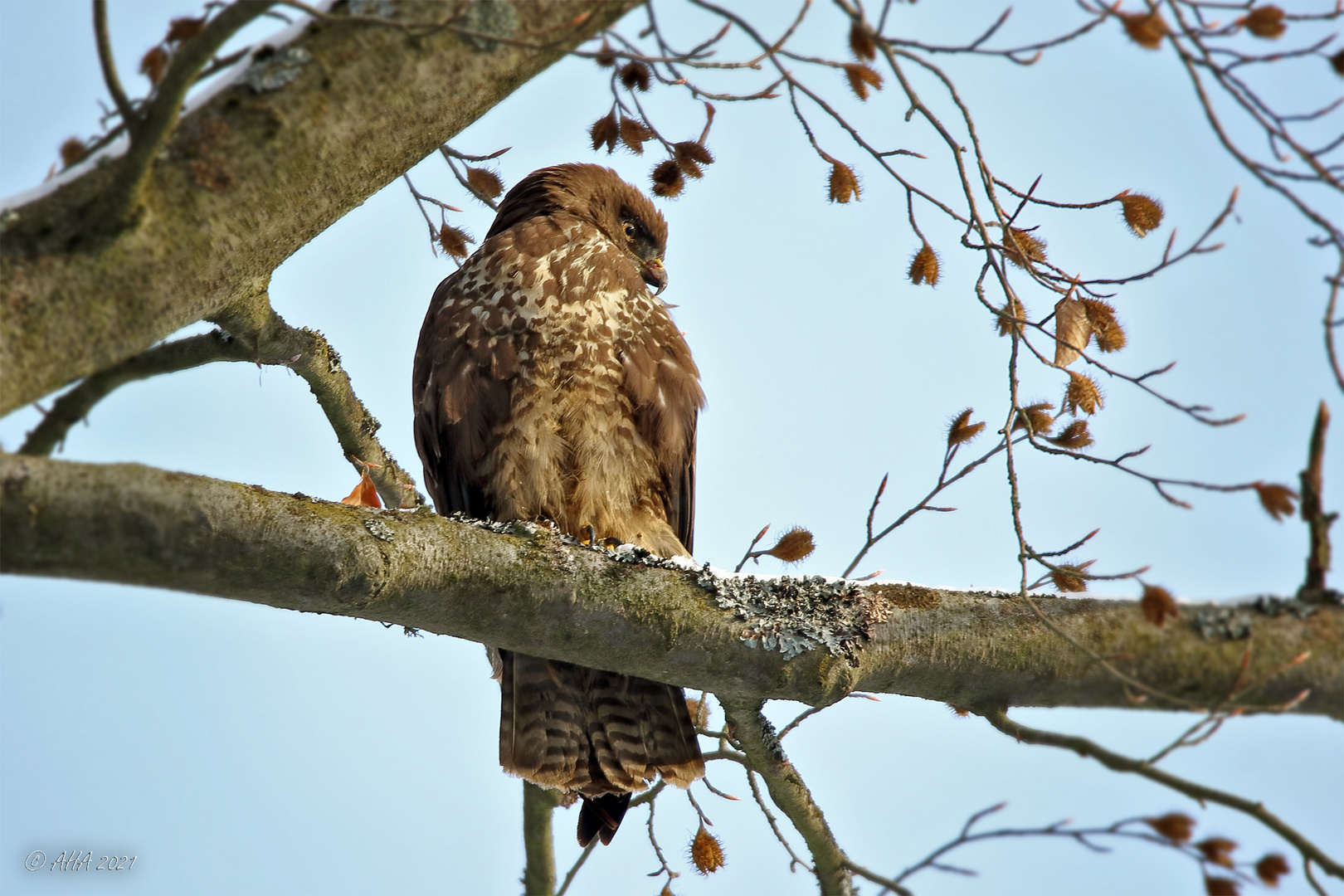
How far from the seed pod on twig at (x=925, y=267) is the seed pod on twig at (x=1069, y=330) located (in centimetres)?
40

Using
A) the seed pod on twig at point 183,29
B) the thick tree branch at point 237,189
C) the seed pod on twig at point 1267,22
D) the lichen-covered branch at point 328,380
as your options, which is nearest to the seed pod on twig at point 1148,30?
the seed pod on twig at point 1267,22

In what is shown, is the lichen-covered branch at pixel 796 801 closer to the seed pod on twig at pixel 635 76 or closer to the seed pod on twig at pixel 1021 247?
the seed pod on twig at pixel 1021 247

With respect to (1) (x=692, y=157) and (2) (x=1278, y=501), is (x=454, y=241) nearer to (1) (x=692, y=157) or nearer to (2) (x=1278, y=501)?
(1) (x=692, y=157)

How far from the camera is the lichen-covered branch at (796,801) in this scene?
276 cm

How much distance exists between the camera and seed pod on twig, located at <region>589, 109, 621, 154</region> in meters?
3.02

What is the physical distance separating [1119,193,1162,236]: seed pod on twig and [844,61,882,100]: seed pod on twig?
73cm

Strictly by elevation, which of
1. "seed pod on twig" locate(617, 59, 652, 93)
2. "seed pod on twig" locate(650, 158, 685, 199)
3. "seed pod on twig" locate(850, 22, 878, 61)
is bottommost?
"seed pod on twig" locate(850, 22, 878, 61)

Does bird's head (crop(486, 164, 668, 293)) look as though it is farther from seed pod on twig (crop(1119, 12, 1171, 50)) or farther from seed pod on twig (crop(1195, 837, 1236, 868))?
seed pod on twig (crop(1195, 837, 1236, 868))

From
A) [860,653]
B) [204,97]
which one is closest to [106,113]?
[204,97]

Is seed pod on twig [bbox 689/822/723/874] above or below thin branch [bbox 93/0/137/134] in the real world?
below

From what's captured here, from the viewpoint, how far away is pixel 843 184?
2846 millimetres

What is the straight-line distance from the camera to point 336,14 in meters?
A: 1.92

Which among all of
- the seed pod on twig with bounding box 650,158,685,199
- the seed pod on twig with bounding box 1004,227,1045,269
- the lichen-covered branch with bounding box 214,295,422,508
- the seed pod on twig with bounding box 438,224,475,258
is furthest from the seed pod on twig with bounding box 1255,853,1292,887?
the seed pod on twig with bounding box 438,224,475,258

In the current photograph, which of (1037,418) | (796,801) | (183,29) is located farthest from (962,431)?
(183,29)
